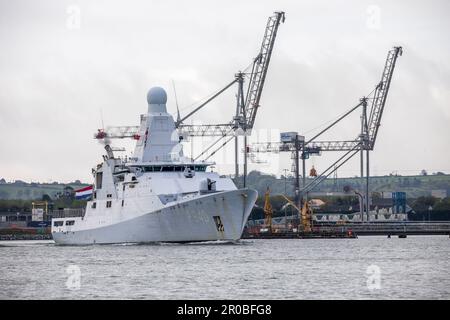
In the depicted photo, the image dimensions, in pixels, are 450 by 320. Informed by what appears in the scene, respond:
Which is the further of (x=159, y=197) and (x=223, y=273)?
(x=159, y=197)

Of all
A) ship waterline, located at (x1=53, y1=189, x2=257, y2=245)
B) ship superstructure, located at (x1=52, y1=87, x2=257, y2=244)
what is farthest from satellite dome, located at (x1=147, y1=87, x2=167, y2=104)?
ship waterline, located at (x1=53, y1=189, x2=257, y2=245)

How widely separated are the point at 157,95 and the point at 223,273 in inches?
1760

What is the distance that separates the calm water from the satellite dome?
59.0ft

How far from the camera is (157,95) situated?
113125 millimetres

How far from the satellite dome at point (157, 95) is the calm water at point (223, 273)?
59.0 ft

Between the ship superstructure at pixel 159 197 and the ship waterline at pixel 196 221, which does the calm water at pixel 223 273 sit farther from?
the ship superstructure at pixel 159 197

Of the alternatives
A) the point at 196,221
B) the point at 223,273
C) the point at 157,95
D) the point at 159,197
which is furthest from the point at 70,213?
the point at 223,273

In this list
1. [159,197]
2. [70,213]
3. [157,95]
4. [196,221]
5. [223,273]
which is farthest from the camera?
[70,213]

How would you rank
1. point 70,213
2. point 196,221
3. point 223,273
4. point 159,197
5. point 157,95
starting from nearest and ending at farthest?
point 223,273 < point 196,221 < point 159,197 < point 157,95 < point 70,213

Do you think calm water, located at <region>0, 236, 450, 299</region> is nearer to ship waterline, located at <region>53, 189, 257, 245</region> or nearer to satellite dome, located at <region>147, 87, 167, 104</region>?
ship waterline, located at <region>53, 189, 257, 245</region>

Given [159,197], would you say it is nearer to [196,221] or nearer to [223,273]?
[196,221]

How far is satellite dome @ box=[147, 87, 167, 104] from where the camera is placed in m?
113

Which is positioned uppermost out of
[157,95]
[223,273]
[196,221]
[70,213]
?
[157,95]

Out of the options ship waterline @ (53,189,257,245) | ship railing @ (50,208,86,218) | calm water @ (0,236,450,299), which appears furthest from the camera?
ship railing @ (50,208,86,218)
